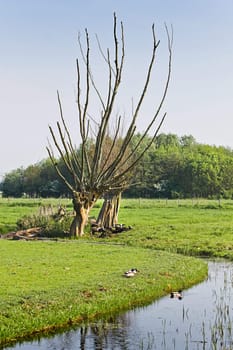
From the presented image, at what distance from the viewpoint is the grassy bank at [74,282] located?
1354 centimetres

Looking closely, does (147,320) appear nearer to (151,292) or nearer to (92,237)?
(151,292)

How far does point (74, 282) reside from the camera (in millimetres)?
16906

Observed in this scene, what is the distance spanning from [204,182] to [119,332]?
89.0 meters

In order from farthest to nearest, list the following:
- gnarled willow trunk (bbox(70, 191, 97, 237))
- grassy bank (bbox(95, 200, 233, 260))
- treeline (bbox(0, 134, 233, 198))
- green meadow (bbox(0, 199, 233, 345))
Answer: treeline (bbox(0, 134, 233, 198)) < gnarled willow trunk (bbox(70, 191, 97, 237)) < grassy bank (bbox(95, 200, 233, 260)) < green meadow (bbox(0, 199, 233, 345))

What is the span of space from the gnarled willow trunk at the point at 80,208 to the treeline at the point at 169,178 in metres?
61.2

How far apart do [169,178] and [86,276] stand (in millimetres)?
87130

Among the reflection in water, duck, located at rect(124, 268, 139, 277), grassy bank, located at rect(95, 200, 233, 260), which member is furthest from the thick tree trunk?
the reflection in water

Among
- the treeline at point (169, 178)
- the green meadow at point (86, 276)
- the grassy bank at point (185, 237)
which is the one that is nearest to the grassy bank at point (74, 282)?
the green meadow at point (86, 276)

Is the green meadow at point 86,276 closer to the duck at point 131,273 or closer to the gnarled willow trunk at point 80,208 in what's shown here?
the duck at point 131,273

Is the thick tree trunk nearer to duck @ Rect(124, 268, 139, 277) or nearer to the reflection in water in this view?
duck @ Rect(124, 268, 139, 277)

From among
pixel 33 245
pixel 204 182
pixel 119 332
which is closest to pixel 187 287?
pixel 119 332

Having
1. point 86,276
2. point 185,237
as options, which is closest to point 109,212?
point 185,237

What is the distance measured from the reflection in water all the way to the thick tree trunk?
62.6 ft

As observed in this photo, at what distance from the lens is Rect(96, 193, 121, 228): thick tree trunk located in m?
36.7
